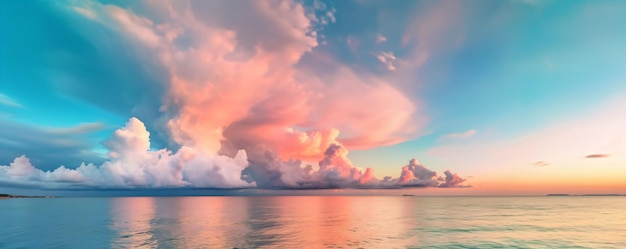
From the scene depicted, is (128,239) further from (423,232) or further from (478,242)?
(478,242)

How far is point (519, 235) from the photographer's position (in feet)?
211

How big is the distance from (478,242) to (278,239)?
3526 centimetres

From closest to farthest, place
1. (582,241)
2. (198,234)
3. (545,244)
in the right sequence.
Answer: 1. (545,244)
2. (582,241)
3. (198,234)

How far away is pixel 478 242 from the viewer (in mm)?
56281

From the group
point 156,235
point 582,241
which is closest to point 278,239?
point 156,235

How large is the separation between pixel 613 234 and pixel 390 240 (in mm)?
48341

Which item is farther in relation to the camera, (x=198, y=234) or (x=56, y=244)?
(x=198, y=234)

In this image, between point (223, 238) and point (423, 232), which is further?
point (423, 232)

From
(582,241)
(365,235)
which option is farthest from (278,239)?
(582,241)

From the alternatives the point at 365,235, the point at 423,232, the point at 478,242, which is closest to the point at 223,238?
the point at 365,235

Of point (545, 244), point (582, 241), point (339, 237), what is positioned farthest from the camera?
point (339, 237)

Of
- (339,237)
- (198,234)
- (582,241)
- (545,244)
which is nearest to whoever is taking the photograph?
(545,244)

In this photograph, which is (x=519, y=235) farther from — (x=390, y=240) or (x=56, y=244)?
(x=56, y=244)

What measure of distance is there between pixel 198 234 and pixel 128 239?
12.7 metres
